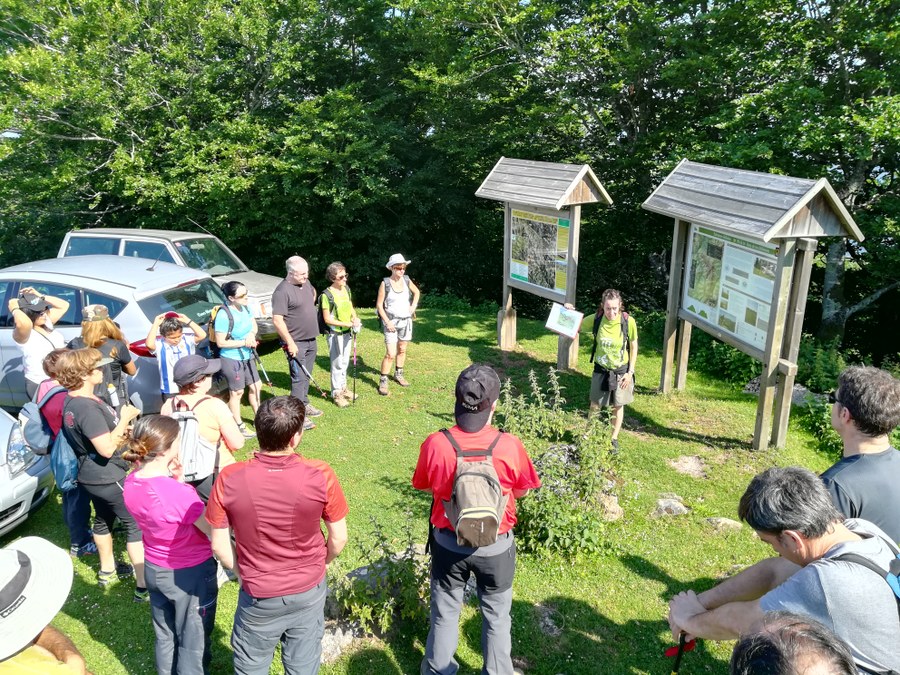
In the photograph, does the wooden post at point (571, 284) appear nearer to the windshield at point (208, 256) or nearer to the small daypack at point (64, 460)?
the windshield at point (208, 256)

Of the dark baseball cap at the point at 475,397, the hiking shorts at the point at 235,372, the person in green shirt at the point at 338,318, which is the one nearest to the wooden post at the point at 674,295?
the person in green shirt at the point at 338,318

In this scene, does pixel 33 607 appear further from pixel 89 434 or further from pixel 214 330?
pixel 214 330

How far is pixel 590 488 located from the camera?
17.3 ft

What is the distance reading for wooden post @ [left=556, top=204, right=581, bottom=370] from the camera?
8.82 m

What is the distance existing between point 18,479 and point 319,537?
3512 millimetres

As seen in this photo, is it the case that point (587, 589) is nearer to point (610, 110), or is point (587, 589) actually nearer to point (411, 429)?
point (411, 429)

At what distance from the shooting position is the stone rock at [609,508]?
5.41 meters

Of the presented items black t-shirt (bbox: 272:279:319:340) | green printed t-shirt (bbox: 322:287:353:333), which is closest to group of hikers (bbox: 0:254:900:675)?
black t-shirt (bbox: 272:279:319:340)

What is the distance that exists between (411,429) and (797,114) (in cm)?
709

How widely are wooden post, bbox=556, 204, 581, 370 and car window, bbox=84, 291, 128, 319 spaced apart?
5.56 metres

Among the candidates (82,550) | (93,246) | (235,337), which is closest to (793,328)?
(235,337)

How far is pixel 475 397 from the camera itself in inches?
134

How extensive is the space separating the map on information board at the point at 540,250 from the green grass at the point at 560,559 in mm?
1220

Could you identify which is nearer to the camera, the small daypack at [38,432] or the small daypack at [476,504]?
the small daypack at [476,504]
